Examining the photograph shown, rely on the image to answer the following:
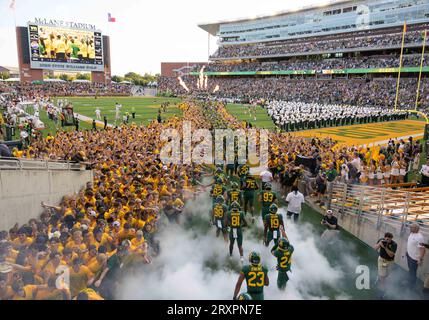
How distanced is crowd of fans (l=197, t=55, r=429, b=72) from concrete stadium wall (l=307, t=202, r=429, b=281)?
142ft

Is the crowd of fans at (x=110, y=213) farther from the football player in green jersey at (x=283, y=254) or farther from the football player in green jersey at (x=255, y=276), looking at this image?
the football player in green jersey at (x=283, y=254)

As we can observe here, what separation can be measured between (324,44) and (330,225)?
6296 centimetres

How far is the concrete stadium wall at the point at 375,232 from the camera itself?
22.8 ft

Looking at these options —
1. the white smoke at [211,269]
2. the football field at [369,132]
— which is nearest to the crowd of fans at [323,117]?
the football field at [369,132]

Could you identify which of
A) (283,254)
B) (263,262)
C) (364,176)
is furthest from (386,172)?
(283,254)

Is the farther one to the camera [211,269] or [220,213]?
[220,213]

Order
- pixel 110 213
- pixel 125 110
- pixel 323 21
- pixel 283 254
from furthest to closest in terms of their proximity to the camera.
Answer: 1. pixel 323 21
2. pixel 125 110
3. pixel 110 213
4. pixel 283 254

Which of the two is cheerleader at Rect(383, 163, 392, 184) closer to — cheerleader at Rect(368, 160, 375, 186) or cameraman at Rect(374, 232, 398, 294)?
cheerleader at Rect(368, 160, 375, 186)

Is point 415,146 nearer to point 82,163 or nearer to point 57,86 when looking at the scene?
point 82,163

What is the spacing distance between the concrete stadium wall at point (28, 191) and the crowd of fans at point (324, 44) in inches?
2009

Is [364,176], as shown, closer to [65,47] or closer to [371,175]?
[371,175]

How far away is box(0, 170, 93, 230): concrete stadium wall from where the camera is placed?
7541mm

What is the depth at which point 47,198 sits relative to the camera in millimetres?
8672

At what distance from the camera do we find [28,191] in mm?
8102
